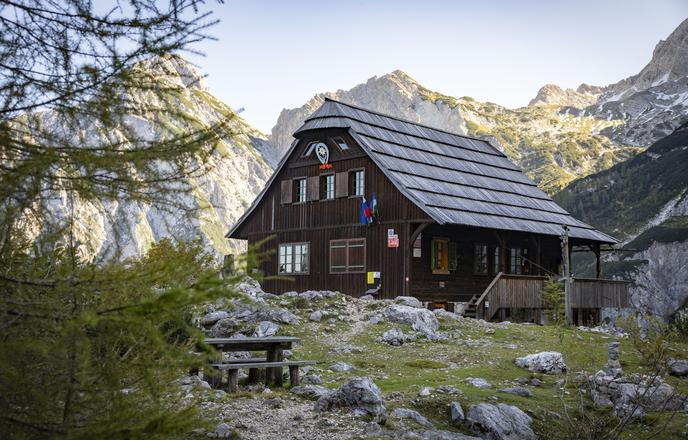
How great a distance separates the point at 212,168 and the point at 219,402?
573cm

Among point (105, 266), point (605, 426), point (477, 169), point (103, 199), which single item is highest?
point (477, 169)

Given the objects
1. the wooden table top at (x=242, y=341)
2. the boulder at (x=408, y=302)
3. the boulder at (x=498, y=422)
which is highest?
the boulder at (x=408, y=302)

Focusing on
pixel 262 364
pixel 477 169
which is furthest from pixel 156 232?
pixel 262 364

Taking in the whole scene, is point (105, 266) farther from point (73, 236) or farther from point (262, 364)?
point (262, 364)

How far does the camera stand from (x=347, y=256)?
27.3 m

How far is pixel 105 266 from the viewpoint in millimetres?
4383

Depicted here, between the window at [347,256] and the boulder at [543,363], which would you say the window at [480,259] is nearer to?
→ the window at [347,256]

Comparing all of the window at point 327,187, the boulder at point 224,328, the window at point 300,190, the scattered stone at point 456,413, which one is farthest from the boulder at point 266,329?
the window at point 300,190

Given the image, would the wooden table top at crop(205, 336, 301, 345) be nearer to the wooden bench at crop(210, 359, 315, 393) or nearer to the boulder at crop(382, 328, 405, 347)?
the wooden bench at crop(210, 359, 315, 393)

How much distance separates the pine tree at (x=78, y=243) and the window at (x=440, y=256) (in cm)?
2171

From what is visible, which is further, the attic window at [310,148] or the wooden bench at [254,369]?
the attic window at [310,148]

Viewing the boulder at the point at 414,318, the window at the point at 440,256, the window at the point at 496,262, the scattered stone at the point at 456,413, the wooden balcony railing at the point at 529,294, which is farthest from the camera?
the window at the point at 496,262

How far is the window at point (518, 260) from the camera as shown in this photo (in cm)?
3003

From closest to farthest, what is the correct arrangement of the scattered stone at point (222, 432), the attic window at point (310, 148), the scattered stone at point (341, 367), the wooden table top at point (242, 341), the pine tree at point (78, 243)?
the pine tree at point (78, 243) < the scattered stone at point (222, 432) < the wooden table top at point (242, 341) < the scattered stone at point (341, 367) < the attic window at point (310, 148)
